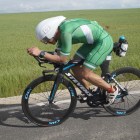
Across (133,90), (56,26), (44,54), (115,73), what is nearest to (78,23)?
(56,26)

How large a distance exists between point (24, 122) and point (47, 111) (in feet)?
1.48

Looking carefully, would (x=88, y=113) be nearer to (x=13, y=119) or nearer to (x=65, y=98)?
(x=65, y=98)

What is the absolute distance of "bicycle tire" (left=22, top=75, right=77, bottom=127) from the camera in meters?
2.95

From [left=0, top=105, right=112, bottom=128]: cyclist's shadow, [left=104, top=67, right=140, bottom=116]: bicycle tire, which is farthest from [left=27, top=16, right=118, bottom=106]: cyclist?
[left=0, top=105, right=112, bottom=128]: cyclist's shadow

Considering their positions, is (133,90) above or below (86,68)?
below

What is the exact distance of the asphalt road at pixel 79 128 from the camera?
9.52 ft

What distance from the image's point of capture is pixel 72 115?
3.54m

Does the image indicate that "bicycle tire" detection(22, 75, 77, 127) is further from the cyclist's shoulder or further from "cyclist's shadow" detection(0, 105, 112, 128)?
the cyclist's shoulder

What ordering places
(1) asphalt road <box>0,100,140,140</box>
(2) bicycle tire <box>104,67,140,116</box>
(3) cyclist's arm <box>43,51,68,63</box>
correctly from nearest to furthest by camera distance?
(3) cyclist's arm <box>43,51,68,63</box>, (1) asphalt road <box>0,100,140,140</box>, (2) bicycle tire <box>104,67,140,116</box>

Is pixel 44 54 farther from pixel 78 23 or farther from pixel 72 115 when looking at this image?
pixel 72 115

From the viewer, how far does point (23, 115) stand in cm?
357

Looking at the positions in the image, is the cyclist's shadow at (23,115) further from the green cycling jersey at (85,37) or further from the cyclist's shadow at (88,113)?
the green cycling jersey at (85,37)

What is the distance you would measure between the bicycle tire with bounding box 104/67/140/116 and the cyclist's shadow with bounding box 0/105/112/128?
21 centimetres

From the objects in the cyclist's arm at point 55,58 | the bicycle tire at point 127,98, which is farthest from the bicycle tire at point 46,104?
the bicycle tire at point 127,98
